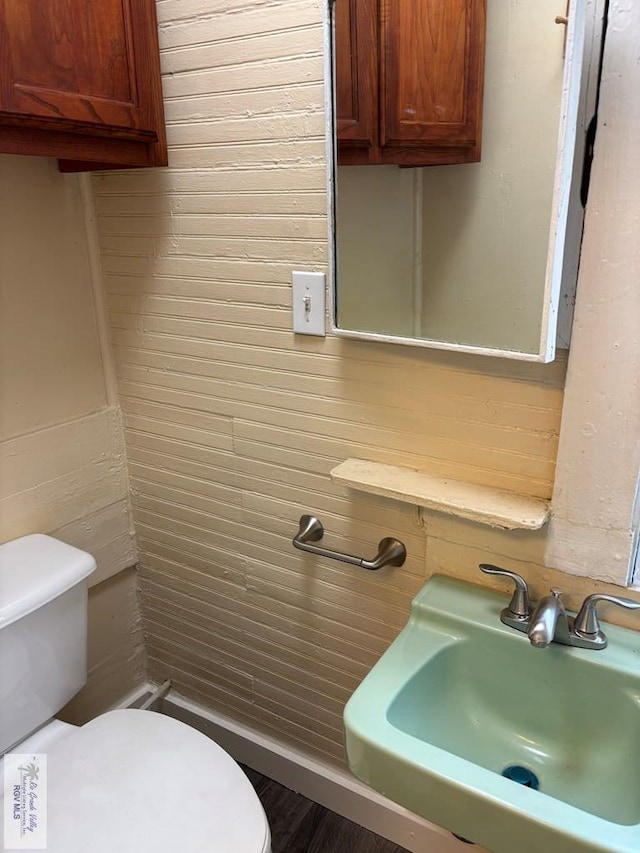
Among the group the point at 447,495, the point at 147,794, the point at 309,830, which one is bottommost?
the point at 309,830

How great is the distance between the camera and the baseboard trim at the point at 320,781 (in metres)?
1.43

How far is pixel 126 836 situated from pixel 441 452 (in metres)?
0.83

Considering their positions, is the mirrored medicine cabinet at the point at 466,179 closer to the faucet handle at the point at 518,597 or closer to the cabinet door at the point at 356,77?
the cabinet door at the point at 356,77

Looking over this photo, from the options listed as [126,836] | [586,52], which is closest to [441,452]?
[586,52]

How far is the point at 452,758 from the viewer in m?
0.84

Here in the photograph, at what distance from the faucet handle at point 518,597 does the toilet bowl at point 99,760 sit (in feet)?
1.83

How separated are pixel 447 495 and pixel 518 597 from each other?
0.20 meters

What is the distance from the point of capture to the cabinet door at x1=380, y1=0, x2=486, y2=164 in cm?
94

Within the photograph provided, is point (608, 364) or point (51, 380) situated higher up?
point (608, 364)

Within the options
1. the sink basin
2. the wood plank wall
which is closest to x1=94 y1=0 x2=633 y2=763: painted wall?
the wood plank wall

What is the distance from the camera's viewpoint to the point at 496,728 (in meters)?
1.08

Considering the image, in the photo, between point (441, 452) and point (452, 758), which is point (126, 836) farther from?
point (441, 452)

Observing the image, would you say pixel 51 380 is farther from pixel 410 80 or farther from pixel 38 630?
pixel 410 80

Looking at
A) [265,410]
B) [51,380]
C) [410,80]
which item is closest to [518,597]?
[265,410]
